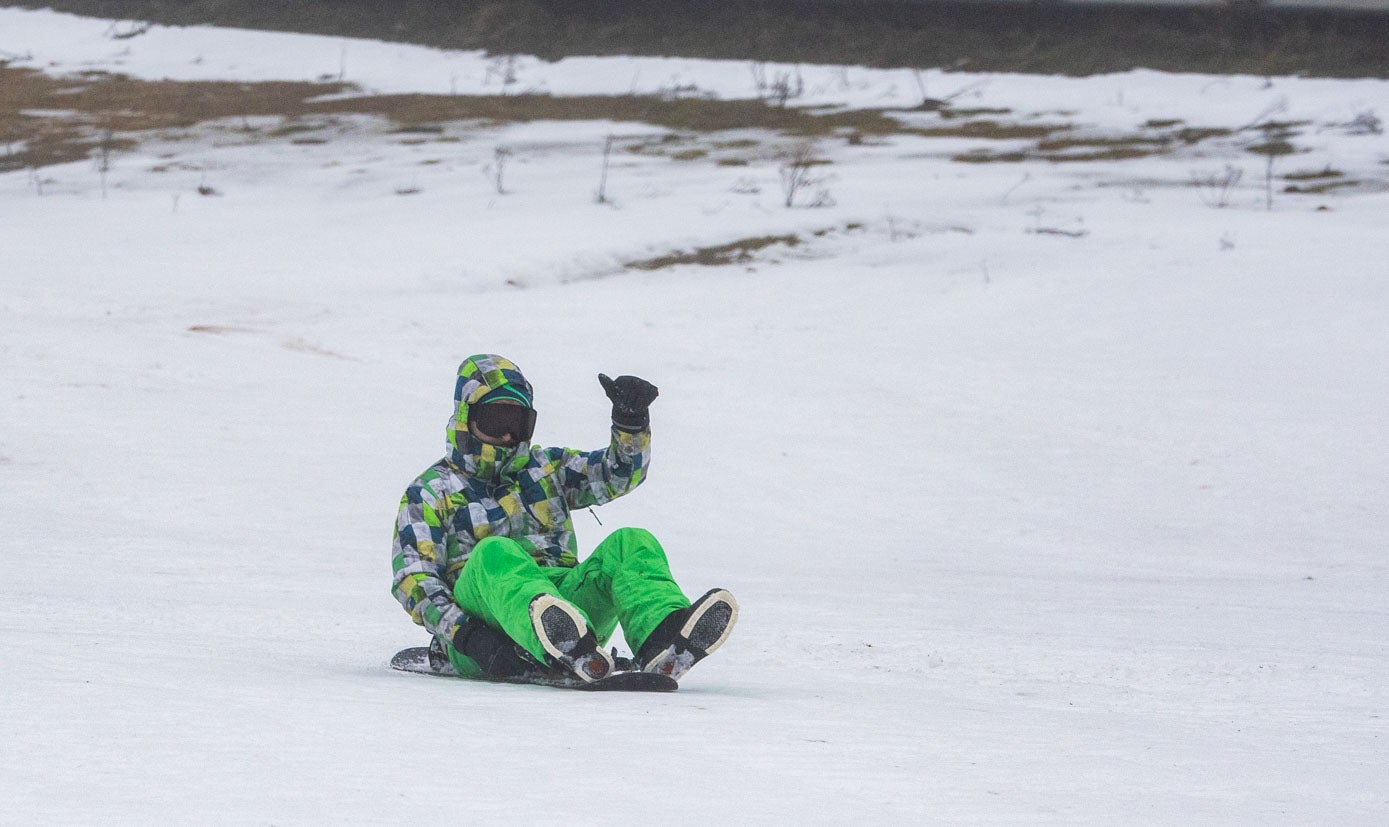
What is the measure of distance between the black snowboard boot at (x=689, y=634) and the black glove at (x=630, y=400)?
0.69 meters

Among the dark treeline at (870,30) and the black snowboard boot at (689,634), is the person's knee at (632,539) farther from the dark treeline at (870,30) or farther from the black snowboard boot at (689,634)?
the dark treeline at (870,30)

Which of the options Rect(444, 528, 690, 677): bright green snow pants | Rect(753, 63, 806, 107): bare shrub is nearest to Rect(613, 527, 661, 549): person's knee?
Rect(444, 528, 690, 677): bright green snow pants

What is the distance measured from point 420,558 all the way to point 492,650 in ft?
1.49

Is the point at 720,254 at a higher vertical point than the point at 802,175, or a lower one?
lower

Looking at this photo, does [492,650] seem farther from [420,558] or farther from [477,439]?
[477,439]

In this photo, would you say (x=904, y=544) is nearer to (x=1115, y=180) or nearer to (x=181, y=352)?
(x=181, y=352)

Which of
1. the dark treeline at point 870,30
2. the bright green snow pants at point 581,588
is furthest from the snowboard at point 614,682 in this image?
the dark treeline at point 870,30

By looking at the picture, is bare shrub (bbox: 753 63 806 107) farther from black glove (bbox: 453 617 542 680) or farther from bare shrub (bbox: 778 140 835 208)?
black glove (bbox: 453 617 542 680)

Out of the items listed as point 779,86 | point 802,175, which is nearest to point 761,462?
point 802,175

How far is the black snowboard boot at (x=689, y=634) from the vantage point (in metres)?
4.17

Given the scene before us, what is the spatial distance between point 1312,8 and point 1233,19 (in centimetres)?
99

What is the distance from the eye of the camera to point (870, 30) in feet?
74.3

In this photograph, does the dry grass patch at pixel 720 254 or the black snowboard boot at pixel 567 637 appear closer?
the black snowboard boot at pixel 567 637

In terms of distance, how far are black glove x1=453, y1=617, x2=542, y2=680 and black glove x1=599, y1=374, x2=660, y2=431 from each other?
0.75m
